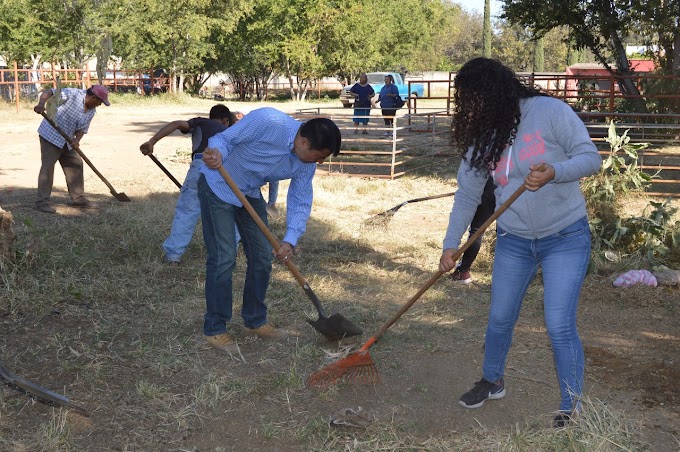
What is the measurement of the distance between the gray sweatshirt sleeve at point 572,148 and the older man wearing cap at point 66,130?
6100mm

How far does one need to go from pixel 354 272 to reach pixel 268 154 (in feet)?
8.22

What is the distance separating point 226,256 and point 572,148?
2.23 meters

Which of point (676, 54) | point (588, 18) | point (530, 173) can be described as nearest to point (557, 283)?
point (530, 173)

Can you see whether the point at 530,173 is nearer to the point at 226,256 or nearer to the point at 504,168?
the point at 504,168

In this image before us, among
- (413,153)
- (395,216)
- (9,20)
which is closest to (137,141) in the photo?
(413,153)

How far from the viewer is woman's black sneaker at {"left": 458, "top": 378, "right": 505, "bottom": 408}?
161 inches

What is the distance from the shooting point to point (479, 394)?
4.09 m

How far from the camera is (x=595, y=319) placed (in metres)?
5.74

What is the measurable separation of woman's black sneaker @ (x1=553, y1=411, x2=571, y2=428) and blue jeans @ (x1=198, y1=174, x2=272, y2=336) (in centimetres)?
201

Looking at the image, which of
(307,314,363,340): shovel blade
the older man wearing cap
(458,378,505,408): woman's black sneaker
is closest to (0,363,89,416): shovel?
(307,314,363,340): shovel blade

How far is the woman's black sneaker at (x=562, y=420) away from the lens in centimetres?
363

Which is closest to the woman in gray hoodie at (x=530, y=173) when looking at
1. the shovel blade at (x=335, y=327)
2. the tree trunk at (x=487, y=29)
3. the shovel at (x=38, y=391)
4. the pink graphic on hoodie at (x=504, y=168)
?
the pink graphic on hoodie at (x=504, y=168)

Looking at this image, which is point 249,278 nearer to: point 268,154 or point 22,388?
point 268,154

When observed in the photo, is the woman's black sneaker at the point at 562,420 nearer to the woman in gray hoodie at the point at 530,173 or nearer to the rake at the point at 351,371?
the woman in gray hoodie at the point at 530,173
